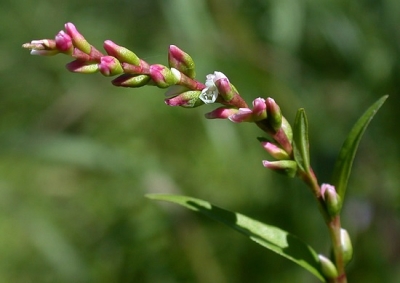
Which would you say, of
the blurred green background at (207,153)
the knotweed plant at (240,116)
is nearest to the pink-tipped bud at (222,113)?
the knotweed plant at (240,116)

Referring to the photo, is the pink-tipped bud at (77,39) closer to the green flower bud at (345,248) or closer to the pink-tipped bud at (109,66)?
the pink-tipped bud at (109,66)

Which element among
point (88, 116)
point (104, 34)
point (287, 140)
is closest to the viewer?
point (287, 140)

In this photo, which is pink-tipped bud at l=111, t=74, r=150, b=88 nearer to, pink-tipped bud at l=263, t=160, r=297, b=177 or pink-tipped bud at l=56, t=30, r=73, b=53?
pink-tipped bud at l=56, t=30, r=73, b=53

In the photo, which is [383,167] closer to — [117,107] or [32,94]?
[117,107]

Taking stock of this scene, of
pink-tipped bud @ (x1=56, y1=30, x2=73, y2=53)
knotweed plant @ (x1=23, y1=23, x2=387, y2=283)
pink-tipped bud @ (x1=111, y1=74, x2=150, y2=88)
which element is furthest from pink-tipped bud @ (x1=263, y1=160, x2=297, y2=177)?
pink-tipped bud @ (x1=56, y1=30, x2=73, y2=53)

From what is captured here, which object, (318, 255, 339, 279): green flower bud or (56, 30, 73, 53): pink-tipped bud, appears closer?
→ (56, 30, 73, 53): pink-tipped bud

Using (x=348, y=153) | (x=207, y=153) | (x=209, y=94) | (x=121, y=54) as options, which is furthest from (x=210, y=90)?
(x=207, y=153)

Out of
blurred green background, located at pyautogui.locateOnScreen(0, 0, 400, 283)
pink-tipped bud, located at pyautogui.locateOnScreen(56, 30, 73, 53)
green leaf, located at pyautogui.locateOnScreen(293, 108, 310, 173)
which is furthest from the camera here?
blurred green background, located at pyautogui.locateOnScreen(0, 0, 400, 283)

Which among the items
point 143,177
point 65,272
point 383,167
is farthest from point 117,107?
point 383,167
